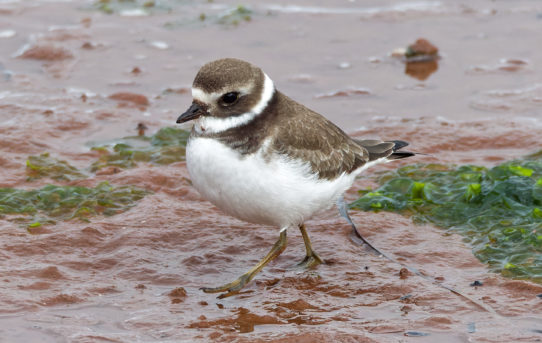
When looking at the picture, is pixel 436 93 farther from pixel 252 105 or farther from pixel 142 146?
pixel 252 105

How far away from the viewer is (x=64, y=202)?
6871 mm

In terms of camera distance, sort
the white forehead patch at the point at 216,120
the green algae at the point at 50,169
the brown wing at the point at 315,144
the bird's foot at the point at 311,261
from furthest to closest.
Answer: the green algae at the point at 50,169 → the bird's foot at the point at 311,261 → the brown wing at the point at 315,144 → the white forehead patch at the point at 216,120

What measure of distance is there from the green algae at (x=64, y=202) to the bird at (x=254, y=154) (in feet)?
5.39

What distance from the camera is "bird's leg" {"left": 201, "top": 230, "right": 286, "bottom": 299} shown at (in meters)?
5.62

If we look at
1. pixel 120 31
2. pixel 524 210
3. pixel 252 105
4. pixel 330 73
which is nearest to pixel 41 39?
pixel 120 31

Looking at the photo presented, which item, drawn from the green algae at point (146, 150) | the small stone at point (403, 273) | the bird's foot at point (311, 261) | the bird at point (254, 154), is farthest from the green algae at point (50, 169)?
the small stone at point (403, 273)

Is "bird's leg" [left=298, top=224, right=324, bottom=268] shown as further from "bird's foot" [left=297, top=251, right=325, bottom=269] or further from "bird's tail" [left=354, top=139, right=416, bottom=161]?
"bird's tail" [left=354, top=139, right=416, bottom=161]

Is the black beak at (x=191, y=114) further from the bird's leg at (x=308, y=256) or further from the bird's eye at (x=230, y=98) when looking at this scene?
the bird's leg at (x=308, y=256)

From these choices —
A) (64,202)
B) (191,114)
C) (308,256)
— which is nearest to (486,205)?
(308,256)

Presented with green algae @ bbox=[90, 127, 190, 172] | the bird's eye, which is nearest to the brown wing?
the bird's eye

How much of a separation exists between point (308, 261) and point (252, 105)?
1366mm

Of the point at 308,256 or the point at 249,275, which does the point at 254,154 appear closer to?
the point at 249,275

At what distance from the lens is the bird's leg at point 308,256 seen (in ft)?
19.9

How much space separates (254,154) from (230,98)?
500mm
